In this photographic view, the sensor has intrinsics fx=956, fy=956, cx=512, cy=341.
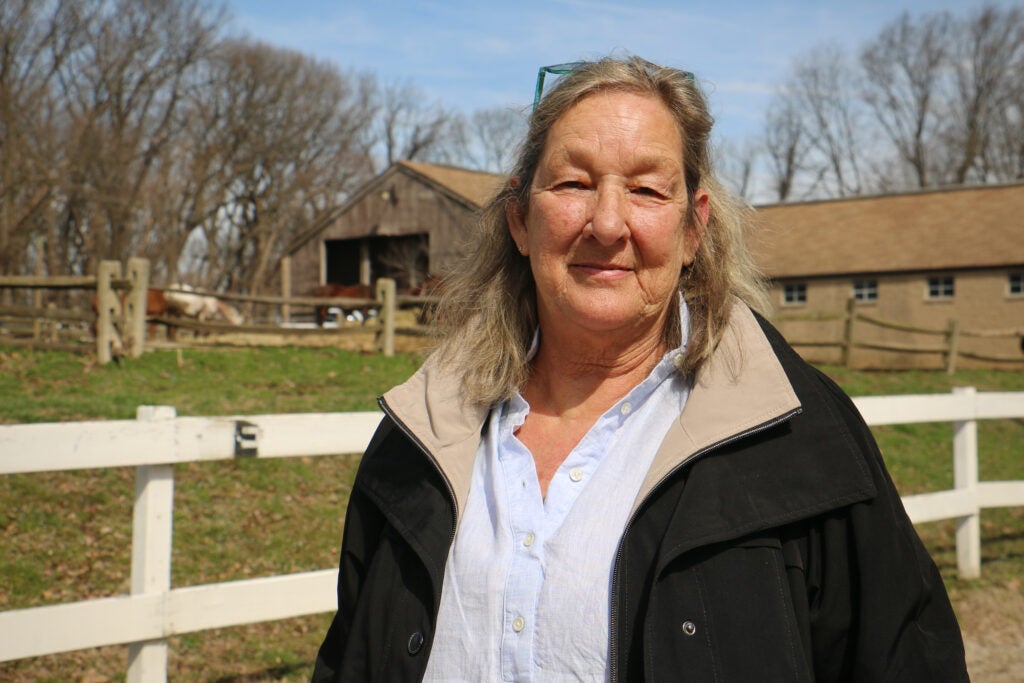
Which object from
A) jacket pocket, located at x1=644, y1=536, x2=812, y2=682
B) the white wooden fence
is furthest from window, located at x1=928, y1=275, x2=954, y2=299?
jacket pocket, located at x1=644, y1=536, x2=812, y2=682

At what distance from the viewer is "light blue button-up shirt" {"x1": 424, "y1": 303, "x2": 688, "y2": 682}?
5.99 feet

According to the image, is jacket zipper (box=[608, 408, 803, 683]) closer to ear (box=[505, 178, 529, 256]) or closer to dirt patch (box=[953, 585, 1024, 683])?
ear (box=[505, 178, 529, 256])

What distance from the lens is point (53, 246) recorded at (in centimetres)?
3397

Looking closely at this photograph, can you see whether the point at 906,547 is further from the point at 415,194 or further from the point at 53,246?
the point at 53,246

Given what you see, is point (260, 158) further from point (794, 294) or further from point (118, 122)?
point (794, 294)

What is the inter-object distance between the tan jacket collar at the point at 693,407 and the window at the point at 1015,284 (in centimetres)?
2803

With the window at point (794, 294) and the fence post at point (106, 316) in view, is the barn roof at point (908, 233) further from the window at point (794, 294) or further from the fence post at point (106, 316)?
the fence post at point (106, 316)

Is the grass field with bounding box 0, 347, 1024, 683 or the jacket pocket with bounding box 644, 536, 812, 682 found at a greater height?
the jacket pocket with bounding box 644, 536, 812, 682

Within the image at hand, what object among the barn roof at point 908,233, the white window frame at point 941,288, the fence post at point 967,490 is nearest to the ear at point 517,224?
the fence post at point 967,490

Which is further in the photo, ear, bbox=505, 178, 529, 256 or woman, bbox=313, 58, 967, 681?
ear, bbox=505, 178, 529, 256

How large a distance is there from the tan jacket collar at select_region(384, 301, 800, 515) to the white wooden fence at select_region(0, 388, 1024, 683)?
1.56m

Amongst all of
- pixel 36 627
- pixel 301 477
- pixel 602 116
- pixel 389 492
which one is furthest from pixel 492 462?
pixel 301 477

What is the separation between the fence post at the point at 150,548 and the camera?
11.5 feet

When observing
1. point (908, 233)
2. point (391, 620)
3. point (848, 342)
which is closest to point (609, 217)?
point (391, 620)
